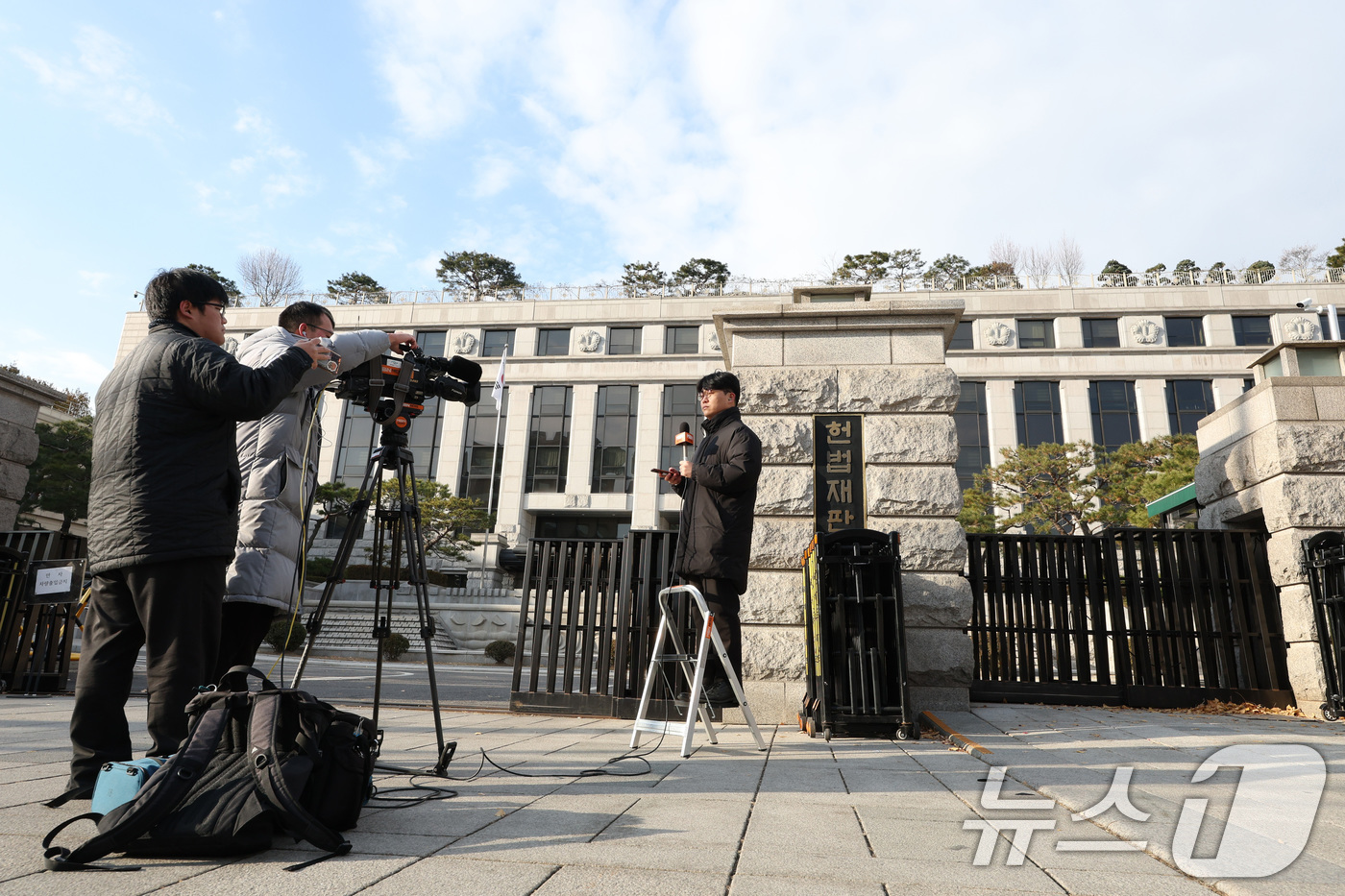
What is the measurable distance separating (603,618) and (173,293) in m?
4.61

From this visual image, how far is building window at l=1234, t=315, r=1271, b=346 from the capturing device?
117 feet

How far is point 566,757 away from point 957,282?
4123 cm

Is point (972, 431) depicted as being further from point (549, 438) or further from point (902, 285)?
point (549, 438)

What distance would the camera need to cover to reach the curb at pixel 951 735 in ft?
13.4

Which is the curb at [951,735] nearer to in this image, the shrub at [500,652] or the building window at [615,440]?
the shrub at [500,652]

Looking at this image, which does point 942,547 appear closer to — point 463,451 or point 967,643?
point 967,643

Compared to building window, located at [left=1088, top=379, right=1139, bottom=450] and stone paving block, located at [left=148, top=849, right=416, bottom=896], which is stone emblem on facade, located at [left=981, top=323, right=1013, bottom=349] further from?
stone paving block, located at [left=148, top=849, right=416, bottom=896]

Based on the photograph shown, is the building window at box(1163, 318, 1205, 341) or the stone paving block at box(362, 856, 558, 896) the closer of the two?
the stone paving block at box(362, 856, 558, 896)

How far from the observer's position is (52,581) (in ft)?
19.8

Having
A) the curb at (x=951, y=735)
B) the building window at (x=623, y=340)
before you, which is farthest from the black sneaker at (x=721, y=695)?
the building window at (x=623, y=340)

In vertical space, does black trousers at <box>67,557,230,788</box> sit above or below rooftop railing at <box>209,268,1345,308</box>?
below

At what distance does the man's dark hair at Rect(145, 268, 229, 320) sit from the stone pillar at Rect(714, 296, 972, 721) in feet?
14.1

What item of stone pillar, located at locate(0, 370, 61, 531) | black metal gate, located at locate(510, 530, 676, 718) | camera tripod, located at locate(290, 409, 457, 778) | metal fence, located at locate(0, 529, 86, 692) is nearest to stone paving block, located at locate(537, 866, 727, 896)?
camera tripod, located at locate(290, 409, 457, 778)

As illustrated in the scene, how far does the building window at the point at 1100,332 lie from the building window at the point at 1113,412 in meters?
2.08
